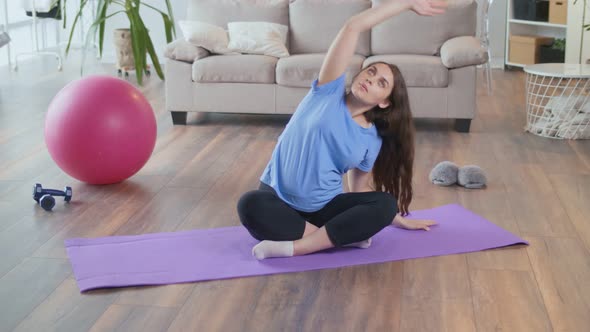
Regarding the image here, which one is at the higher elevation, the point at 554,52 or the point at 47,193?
the point at 554,52

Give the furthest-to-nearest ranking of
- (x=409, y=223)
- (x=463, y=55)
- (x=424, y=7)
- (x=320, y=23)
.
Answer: (x=320, y=23) < (x=463, y=55) < (x=409, y=223) < (x=424, y=7)

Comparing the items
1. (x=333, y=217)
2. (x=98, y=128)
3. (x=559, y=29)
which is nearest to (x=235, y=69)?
(x=98, y=128)

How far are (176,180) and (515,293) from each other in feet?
6.05

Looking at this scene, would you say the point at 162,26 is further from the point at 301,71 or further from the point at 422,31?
the point at 422,31

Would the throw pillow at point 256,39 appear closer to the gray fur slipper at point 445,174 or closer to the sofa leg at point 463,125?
the sofa leg at point 463,125

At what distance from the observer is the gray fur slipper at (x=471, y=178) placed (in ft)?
12.5

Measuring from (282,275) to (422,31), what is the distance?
9.66ft

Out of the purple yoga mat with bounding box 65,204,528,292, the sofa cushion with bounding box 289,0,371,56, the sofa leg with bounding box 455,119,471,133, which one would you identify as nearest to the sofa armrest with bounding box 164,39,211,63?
the sofa cushion with bounding box 289,0,371,56

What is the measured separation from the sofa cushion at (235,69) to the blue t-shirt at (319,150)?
214 cm

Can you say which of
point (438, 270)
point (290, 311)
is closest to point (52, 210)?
point (290, 311)

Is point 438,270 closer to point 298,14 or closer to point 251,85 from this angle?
point 251,85

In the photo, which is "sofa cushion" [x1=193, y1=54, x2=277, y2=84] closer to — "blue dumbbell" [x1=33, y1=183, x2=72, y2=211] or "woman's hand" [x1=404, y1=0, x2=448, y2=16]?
"blue dumbbell" [x1=33, y1=183, x2=72, y2=211]

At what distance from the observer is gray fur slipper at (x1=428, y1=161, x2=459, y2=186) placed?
385 cm

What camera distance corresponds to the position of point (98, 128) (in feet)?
11.6
